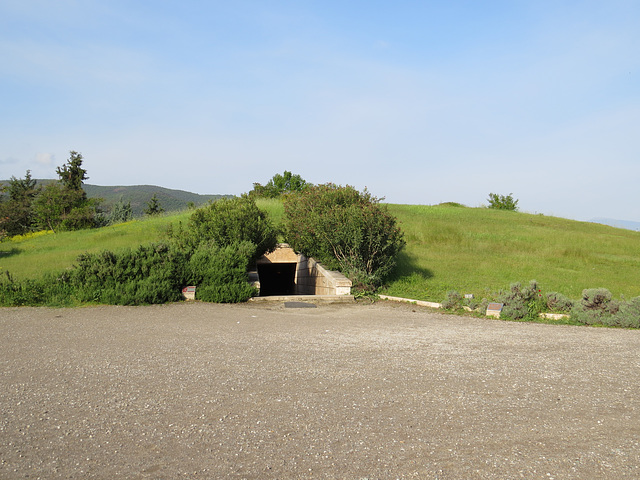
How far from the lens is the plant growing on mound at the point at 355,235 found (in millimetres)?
12086

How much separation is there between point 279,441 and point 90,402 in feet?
6.13

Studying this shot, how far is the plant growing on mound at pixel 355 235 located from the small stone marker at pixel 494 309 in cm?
347

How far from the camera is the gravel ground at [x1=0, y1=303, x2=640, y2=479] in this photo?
2.90 metres

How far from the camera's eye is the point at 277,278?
68.4 ft

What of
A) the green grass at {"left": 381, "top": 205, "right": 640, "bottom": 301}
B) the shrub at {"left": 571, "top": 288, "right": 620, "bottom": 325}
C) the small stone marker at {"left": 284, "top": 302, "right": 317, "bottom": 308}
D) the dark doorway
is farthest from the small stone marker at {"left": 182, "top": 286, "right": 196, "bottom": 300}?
the dark doorway

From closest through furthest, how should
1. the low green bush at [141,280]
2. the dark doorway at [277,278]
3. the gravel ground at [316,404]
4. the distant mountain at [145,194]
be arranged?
the gravel ground at [316,404] < the low green bush at [141,280] < the dark doorway at [277,278] < the distant mountain at [145,194]

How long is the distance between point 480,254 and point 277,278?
9142mm

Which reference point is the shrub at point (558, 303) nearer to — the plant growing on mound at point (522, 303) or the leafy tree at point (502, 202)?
the plant growing on mound at point (522, 303)

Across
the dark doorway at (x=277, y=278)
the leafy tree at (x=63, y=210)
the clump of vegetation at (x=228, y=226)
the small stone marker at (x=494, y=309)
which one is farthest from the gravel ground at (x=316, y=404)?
the leafy tree at (x=63, y=210)

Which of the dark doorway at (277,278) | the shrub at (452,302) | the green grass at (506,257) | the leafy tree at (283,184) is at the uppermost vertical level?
the leafy tree at (283,184)

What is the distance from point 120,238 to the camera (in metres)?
22.6

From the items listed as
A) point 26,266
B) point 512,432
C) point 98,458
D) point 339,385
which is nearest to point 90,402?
point 98,458

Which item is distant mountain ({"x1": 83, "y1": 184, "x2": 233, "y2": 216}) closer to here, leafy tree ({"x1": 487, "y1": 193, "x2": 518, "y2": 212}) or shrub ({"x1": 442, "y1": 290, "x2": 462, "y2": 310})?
leafy tree ({"x1": 487, "y1": 193, "x2": 518, "y2": 212})

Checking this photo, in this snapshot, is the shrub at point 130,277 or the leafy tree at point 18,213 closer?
the shrub at point 130,277
